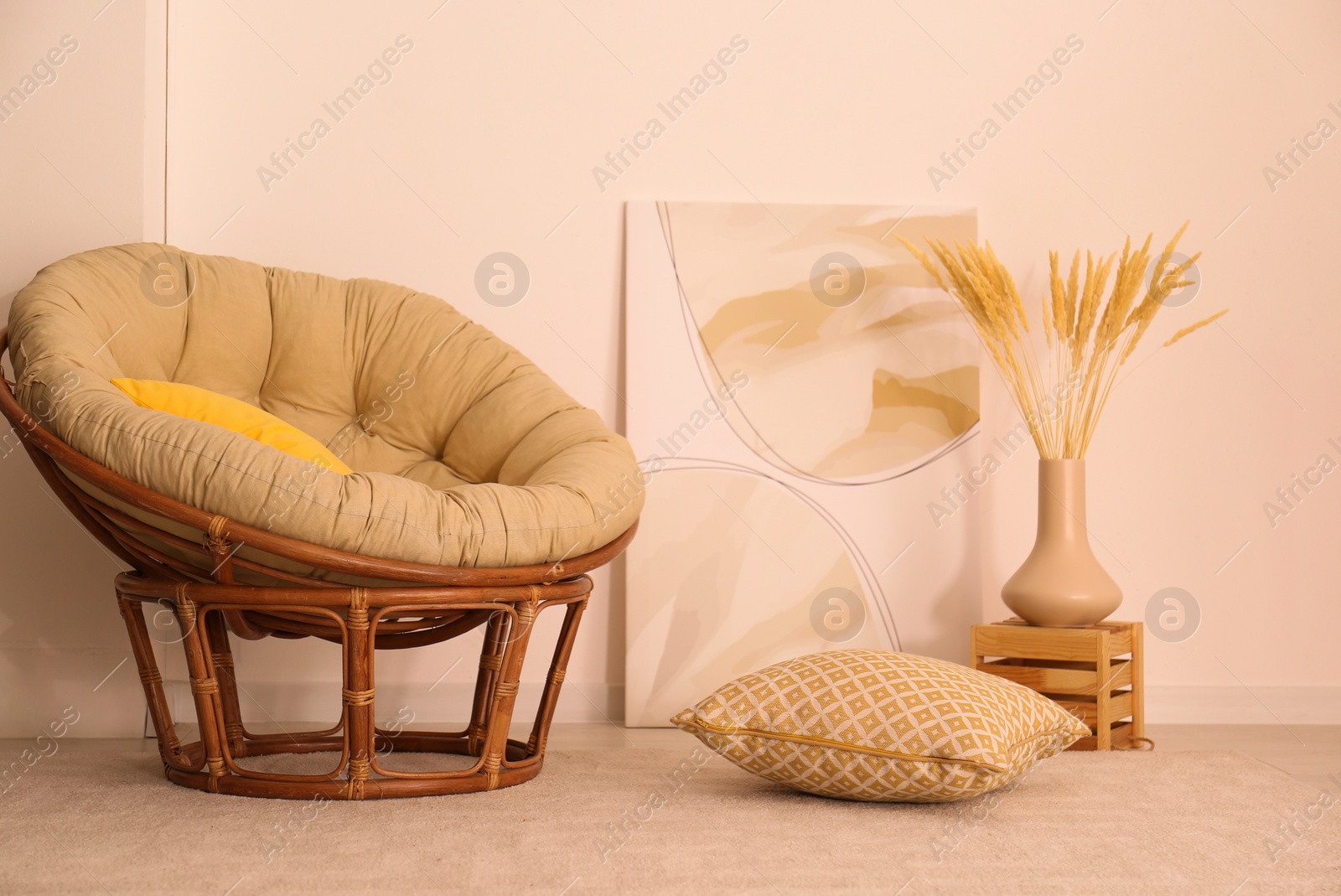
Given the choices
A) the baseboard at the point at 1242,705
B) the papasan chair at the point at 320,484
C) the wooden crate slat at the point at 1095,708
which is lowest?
the baseboard at the point at 1242,705

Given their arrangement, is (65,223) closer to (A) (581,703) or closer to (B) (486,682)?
Result: (B) (486,682)

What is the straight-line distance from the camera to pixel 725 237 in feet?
8.31

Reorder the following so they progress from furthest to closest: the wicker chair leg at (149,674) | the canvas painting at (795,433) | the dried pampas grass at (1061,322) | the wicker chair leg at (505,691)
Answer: the canvas painting at (795,433), the dried pampas grass at (1061,322), the wicker chair leg at (149,674), the wicker chair leg at (505,691)

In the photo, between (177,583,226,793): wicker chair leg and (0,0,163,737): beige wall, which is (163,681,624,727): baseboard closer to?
(0,0,163,737): beige wall

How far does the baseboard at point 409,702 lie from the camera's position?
235 centimetres

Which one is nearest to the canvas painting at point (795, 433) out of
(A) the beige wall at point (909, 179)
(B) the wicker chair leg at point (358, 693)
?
(A) the beige wall at point (909, 179)

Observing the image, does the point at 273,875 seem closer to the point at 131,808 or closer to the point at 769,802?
the point at 131,808

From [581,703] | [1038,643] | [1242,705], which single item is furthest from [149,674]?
[1242,705]

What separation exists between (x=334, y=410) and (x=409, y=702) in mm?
746

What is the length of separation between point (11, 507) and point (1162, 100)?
2.85 meters

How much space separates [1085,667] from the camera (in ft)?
7.12

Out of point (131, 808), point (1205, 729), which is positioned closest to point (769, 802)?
point (131, 808)

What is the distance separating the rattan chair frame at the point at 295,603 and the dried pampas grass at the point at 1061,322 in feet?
3.64

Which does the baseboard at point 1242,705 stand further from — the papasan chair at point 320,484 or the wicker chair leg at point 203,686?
the wicker chair leg at point 203,686
